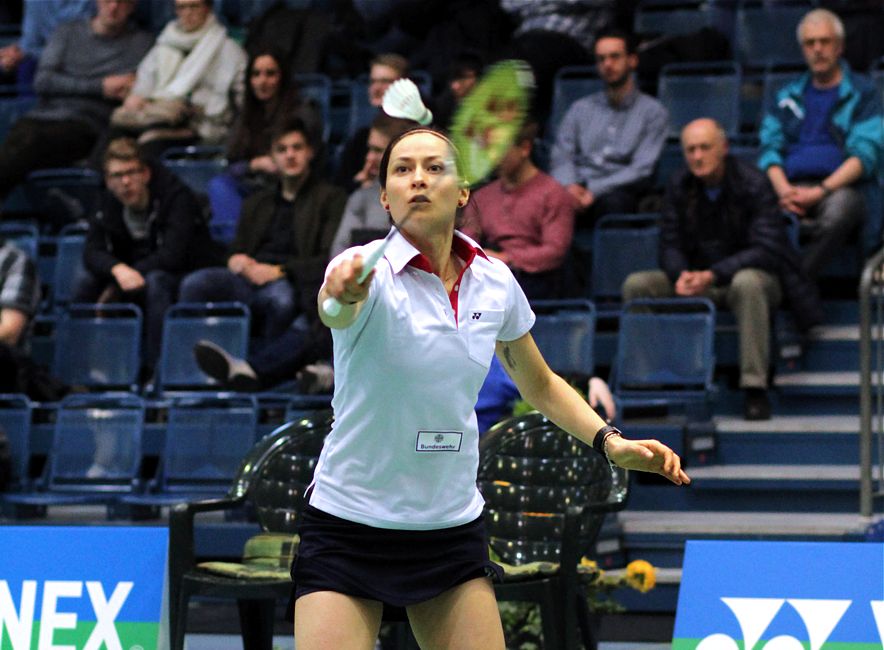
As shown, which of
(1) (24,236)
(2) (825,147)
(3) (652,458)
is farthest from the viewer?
(1) (24,236)

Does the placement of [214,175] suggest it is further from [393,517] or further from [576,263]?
[393,517]

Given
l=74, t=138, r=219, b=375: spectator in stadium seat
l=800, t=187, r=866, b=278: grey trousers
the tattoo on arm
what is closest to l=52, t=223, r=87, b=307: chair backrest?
l=74, t=138, r=219, b=375: spectator in stadium seat

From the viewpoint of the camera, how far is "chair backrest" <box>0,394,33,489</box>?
25.9 feet

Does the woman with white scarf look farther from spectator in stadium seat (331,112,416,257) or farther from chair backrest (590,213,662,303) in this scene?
chair backrest (590,213,662,303)

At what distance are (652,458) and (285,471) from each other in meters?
2.64

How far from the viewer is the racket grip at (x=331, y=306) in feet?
9.02

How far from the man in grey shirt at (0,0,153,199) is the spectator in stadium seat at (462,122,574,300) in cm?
343

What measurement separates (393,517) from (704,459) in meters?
4.61

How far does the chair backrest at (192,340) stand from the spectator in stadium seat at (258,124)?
3.17 ft

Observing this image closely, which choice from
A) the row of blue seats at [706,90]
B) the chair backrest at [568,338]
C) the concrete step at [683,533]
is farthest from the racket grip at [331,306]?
the row of blue seats at [706,90]

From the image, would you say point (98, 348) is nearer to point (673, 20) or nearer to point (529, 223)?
point (529, 223)

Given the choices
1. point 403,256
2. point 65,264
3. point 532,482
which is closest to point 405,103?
point 403,256

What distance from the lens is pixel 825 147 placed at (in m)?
8.36

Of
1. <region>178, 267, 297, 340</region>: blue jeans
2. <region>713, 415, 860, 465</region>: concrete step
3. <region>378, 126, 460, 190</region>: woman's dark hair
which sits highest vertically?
<region>378, 126, 460, 190</region>: woman's dark hair
